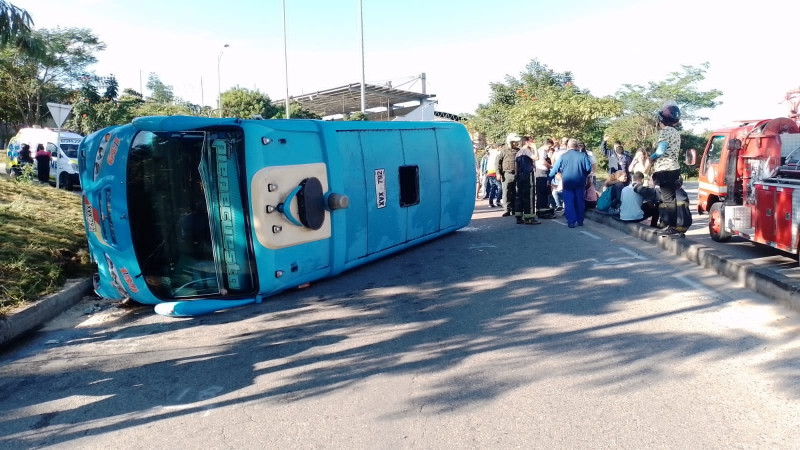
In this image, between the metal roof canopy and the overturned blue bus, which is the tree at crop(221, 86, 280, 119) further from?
the overturned blue bus

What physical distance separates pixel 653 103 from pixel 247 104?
95.6ft

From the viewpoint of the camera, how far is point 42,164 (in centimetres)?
1894

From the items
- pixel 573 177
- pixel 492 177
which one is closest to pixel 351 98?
pixel 492 177

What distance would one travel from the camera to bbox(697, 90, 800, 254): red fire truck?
279 inches

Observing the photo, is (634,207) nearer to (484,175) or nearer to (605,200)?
(605,200)

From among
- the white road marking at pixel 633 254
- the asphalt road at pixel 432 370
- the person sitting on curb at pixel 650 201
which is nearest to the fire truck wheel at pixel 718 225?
the person sitting on curb at pixel 650 201

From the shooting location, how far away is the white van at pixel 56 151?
19.7m

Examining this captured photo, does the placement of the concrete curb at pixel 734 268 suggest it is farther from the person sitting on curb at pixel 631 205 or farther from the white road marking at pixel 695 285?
Result: the person sitting on curb at pixel 631 205

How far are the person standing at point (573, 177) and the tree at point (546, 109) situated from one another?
14.3 metres

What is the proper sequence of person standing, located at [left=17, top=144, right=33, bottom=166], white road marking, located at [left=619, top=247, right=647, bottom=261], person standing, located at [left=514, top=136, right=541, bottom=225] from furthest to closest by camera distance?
person standing, located at [left=17, top=144, right=33, bottom=166] → person standing, located at [left=514, top=136, right=541, bottom=225] → white road marking, located at [left=619, top=247, right=647, bottom=261]

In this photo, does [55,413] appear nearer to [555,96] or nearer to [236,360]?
[236,360]

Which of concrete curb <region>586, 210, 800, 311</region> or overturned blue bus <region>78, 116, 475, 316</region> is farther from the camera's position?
overturned blue bus <region>78, 116, 475, 316</region>

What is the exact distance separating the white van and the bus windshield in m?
14.1

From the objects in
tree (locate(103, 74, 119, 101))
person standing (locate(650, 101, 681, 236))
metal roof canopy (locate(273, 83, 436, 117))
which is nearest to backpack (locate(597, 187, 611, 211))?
person standing (locate(650, 101, 681, 236))
